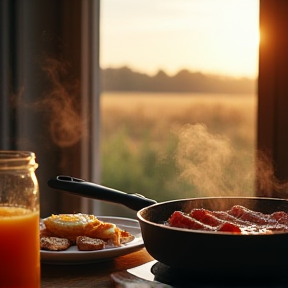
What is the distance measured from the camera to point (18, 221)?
108cm

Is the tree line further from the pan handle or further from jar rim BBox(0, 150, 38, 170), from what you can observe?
jar rim BBox(0, 150, 38, 170)

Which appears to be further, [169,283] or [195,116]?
[195,116]

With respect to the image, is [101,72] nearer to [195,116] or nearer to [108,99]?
[108,99]

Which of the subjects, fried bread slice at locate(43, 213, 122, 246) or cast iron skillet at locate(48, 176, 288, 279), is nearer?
cast iron skillet at locate(48, 176, 288, 279)

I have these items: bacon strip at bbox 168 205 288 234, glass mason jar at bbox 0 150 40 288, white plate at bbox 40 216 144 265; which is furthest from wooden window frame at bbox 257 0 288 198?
glass mason jar at bbox 0 150 40 288

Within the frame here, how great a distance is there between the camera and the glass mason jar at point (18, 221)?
42.2 inches

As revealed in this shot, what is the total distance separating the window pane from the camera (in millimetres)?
2738

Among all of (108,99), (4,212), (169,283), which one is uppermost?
(108,99)

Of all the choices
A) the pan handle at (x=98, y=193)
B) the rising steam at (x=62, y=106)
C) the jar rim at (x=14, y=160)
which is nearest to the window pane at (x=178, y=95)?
the rising steam at (x=62, y=106)

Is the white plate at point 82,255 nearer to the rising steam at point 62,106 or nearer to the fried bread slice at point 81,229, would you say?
the fried bread slice at point 81,229

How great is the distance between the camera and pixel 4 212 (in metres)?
1.09

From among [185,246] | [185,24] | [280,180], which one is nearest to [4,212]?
[185,246]

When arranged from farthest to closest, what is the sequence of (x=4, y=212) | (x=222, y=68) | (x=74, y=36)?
(x=74, y=36) < (x=222, y=68) < (x=4, y=212)

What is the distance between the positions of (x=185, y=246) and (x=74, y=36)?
2170 mm
